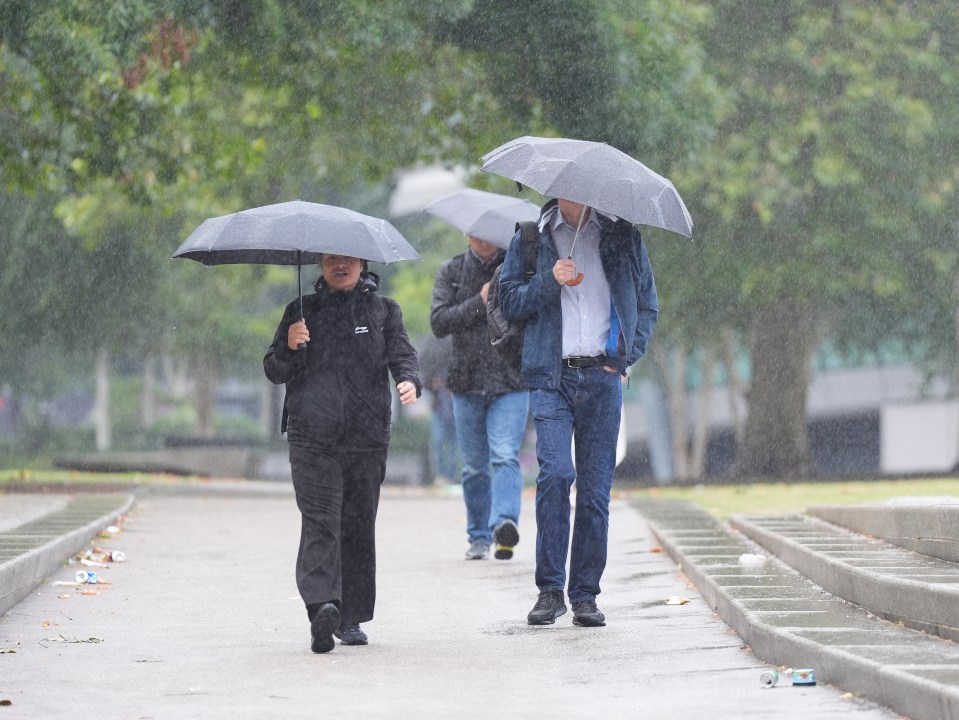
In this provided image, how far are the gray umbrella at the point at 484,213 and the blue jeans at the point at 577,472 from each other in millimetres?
2271

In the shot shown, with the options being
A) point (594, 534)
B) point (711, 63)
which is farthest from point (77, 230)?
point (594, 534)

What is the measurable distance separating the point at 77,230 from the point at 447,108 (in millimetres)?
7830

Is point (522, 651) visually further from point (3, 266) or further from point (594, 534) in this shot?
point (3, 266)

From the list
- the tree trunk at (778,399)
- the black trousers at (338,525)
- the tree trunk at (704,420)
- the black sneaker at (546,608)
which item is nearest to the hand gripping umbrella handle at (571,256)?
the black trousers at (338,525)

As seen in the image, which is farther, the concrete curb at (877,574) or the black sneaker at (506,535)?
the black sneaker at (506,535)

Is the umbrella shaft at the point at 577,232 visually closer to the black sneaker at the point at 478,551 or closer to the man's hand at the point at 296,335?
the man's hand at the point at 296,335

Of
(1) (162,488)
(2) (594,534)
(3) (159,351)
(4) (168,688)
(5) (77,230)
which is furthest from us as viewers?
(3) (159,351)

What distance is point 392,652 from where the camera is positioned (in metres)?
6.79

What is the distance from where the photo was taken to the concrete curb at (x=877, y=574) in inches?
240

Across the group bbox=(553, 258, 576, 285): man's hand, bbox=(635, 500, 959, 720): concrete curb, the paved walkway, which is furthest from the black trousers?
bbox=(635, 500, 959, 720): concrete curb

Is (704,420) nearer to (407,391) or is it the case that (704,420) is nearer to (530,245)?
(530,245)

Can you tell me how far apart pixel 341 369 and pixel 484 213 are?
2.93 meters

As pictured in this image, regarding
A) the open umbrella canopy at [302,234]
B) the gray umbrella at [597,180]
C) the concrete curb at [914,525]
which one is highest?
the gray umbrella at [597,180]

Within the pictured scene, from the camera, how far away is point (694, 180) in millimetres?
20406
